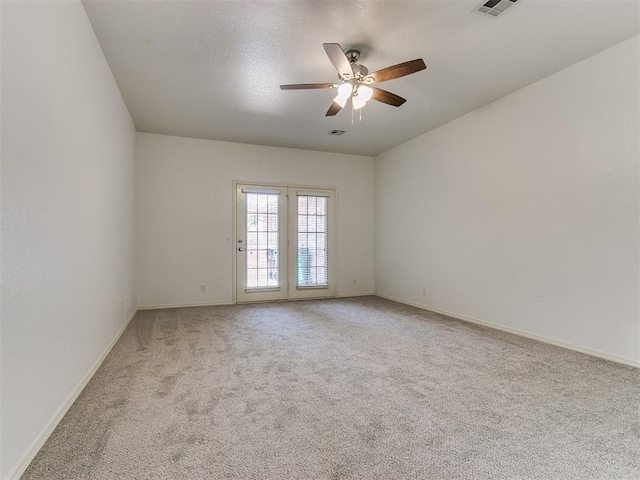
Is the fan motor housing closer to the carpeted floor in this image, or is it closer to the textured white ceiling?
the textured white ceiling

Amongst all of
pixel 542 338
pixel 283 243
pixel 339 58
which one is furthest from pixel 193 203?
pixel 542 338

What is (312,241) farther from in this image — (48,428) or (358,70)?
(48,428)

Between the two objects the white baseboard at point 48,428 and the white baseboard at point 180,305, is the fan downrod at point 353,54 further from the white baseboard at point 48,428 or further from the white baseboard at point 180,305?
the white baseboard at point 180,305

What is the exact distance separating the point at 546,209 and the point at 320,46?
284 cm

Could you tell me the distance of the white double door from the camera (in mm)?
5758

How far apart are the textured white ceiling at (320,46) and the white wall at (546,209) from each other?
0.23 meters

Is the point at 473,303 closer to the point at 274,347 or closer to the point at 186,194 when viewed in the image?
the point at 274,347

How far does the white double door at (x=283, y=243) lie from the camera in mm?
5758

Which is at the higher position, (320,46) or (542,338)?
(320,46)

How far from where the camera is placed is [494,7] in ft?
8.02

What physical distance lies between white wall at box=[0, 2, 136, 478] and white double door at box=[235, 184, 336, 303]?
2.68 m

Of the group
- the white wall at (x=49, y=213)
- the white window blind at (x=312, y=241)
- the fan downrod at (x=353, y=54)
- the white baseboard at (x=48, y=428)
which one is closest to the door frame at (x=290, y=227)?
the white window blind at (x=312, y=241)

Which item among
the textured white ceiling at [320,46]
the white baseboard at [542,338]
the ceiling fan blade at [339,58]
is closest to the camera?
the ceiling fan blade at [339,58]

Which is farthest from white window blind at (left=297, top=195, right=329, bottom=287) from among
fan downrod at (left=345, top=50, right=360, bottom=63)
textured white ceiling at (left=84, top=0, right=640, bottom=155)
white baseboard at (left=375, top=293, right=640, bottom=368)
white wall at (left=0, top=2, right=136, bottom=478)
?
white wall at (left=0, top=2, right=136, bottom=478)
